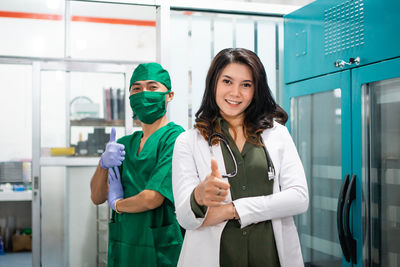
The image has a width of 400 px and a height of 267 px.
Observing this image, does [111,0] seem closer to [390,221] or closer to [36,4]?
[390,221]

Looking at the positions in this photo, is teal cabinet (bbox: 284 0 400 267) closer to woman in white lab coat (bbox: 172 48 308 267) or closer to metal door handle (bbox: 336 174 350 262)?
metal door handle (bbox: 336 174 350 262)

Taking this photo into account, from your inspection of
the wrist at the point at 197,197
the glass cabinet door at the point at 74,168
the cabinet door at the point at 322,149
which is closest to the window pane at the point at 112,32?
the glass cabinet door at the point at 74,168

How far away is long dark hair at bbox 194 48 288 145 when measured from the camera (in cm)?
150

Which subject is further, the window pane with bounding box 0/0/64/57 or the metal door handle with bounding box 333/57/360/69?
the window pane with bounding box 0/0/64/57

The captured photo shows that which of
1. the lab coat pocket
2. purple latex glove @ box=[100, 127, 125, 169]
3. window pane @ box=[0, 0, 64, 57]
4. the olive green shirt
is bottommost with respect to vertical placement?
the lab coat pocket

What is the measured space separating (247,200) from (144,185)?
84cm

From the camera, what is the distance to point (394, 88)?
1867 millimetres

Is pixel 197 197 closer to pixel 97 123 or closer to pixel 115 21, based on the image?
pixel 97 123

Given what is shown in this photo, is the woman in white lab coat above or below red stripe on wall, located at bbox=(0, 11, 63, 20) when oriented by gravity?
below

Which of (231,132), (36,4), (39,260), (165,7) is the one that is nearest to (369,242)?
(231,132)

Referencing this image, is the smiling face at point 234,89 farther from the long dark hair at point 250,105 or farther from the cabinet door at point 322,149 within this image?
the cabinet door at point 322,149

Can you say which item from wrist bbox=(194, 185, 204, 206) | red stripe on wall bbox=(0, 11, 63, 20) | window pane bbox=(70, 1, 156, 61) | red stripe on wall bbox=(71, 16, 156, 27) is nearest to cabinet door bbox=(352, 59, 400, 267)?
wrist bbox=(194, 185, 204, 206)

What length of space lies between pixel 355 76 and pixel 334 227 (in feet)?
2.80

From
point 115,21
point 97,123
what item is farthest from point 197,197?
point 115,21
